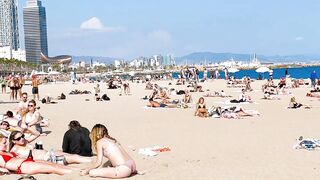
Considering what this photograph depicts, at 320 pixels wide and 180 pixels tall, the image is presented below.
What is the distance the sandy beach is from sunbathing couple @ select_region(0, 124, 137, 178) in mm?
164

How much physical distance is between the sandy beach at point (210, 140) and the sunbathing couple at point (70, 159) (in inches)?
6.4

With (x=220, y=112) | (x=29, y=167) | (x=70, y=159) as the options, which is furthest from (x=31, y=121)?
(x=220, y=112)

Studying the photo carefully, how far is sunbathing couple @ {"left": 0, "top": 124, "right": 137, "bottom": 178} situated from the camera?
6.71 meters

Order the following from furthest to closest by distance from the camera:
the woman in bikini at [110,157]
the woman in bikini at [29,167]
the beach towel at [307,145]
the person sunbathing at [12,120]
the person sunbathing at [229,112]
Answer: the person sunbathing at [229,112] → the person sunbathing at [12,120] → the beach towel at [307,145] → the woman in bikini at [29,167] → the woman in bikini at [110,157]

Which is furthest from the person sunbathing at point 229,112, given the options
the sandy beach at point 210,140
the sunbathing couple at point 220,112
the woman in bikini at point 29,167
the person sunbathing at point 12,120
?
the woman in bikini at point 29,167

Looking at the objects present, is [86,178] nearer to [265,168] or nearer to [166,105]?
[265,168]

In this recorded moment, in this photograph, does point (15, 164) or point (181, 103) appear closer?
point (15, 164)

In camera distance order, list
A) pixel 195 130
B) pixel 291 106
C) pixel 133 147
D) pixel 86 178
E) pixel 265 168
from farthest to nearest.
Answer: pixel 291 106
pixel 195 130
pixel 133 147
pixel 265 168
pixel 86 178

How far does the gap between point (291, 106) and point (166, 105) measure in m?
4.67

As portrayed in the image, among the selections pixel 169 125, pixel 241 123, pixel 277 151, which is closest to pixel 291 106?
pixel 241 123

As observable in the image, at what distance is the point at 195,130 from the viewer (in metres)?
12.2

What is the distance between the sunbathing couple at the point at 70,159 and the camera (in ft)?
22.0

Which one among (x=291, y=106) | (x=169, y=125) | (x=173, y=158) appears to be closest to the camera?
(x=173, y=158)

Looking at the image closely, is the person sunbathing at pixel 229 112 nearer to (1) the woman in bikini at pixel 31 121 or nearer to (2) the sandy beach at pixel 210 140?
(2) the sandy beach at pixel 210 140
